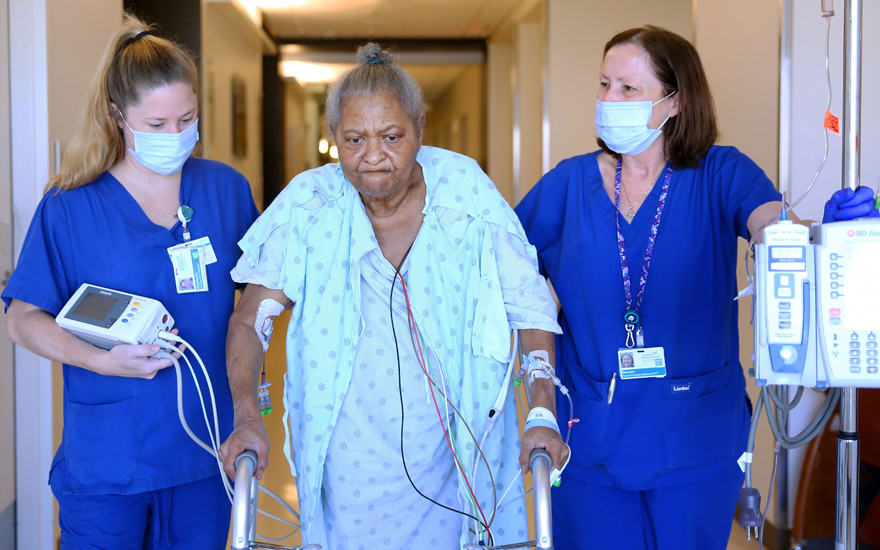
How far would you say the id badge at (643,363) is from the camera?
5.65 feet

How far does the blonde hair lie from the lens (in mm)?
1694

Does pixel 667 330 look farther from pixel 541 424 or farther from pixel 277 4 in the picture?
pixel 277 4

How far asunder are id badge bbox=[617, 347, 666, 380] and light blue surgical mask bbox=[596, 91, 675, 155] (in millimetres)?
482

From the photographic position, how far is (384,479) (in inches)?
60.5

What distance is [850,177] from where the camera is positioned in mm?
1308

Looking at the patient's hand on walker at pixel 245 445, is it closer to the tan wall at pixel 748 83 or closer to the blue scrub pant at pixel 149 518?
the blue scrub pant at pixel 149 518

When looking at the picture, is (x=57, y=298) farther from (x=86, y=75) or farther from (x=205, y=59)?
(x=205, y=59)

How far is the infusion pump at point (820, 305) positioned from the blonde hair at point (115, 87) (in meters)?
1.32

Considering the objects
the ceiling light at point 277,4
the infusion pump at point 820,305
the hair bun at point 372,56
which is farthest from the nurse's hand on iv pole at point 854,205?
the ceiling light at point 277,4

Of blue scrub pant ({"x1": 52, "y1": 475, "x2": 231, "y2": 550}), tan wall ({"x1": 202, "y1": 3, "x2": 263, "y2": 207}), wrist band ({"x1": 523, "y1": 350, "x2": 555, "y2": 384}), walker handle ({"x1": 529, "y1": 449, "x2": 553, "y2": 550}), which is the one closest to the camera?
walker handle ({"x1": 529, "y1": 449, "x2": 553, "y2": 550})

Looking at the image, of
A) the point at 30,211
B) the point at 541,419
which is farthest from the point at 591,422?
the point at 30,211

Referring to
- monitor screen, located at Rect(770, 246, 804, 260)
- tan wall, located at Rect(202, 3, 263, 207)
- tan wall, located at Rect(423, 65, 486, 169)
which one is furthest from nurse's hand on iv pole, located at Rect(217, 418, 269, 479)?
tan wall, located at Rect(423, 65, 486, 169)

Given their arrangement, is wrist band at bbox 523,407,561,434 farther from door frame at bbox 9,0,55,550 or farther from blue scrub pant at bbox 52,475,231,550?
door frame at bbox 9,0,55,550

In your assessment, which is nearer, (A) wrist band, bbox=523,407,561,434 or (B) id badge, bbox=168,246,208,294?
(A) wrist band, bbox=523,407,561,434
